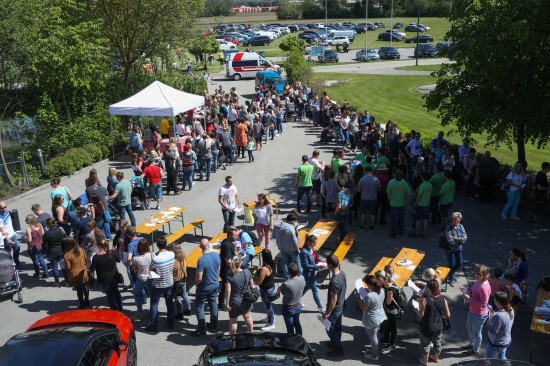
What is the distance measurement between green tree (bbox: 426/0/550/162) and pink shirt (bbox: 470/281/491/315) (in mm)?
6861

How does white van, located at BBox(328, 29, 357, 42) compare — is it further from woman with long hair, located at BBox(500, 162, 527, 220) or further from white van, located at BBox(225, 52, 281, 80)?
woman with long hair, located at BBox(500, 162, 527, 220)

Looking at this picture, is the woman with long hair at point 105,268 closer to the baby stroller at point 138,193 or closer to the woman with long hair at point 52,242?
the woman with long hair at point 52,242

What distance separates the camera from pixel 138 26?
966 inches

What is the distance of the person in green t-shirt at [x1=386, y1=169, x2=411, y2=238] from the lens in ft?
42.7

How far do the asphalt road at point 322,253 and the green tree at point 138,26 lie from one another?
657cm

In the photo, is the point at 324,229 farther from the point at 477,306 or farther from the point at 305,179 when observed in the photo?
the point at 477,306

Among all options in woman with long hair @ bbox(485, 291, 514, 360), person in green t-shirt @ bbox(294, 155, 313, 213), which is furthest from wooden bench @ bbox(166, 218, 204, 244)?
woman with long hair @ bbox(485, 291, 514, 360)

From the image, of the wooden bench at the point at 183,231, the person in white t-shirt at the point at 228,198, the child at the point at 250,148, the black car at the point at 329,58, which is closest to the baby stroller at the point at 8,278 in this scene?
the wooden bench at the point at 183,231

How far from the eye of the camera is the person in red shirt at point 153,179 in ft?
50.7

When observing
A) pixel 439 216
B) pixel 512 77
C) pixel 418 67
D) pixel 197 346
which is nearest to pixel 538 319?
pixel 197 346

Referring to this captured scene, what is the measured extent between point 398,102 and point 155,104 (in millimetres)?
19032

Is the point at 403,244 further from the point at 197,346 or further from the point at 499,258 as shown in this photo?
the point at 197,346

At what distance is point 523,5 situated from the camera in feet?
43.6

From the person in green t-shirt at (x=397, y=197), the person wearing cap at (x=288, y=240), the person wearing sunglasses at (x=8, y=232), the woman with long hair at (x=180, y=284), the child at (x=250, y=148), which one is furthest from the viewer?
the child at (x=250, y=148)
